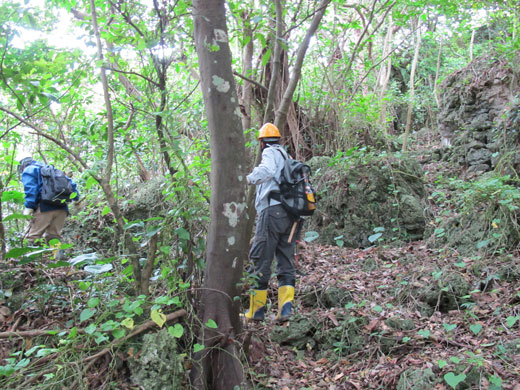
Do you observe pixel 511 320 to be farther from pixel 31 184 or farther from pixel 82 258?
pixel 31 184

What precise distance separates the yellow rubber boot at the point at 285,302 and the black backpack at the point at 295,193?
86 centimetres

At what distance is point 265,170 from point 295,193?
478mm

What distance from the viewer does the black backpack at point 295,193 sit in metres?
4.74

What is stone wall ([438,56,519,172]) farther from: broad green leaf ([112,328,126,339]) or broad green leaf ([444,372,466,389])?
broad green leaf ([112,328,126,339])

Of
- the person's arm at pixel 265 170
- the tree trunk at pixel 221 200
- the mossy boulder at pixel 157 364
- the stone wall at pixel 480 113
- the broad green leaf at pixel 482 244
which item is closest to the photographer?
the mossy boulder at pixel 157 364

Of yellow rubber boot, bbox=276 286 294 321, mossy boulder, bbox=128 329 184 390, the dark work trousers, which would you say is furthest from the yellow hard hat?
mossy boulder, bbox=128 329 184 390

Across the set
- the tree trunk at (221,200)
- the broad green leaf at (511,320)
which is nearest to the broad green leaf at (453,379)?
the broad green leaf at (511,320)

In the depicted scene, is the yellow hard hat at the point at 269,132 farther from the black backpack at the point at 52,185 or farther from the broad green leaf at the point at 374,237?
the black backpack at the point at 52,185

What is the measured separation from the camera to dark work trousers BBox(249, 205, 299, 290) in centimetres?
465

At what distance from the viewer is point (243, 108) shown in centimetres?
596

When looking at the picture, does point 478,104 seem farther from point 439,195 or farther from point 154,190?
point 154,190

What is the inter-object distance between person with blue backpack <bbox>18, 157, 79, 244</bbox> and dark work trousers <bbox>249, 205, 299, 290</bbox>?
122 inches

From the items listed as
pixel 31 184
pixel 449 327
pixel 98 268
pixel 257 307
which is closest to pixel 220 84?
pixel 98 268

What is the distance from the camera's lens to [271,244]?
473cm
